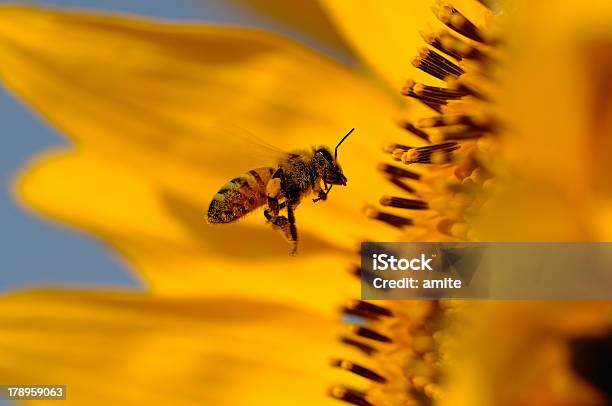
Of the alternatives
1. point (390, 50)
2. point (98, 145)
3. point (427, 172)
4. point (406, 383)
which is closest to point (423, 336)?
point (406, 383)

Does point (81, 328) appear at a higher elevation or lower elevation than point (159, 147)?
lower

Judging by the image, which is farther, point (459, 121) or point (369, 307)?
point (369, 307)

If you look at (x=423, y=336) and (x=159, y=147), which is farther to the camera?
Answer: (x=159, y=147)

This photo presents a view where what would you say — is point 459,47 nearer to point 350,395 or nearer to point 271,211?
point 271,211

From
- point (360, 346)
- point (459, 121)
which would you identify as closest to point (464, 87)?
point (459, 121)

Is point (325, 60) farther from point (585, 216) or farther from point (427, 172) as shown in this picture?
point (585, 216)

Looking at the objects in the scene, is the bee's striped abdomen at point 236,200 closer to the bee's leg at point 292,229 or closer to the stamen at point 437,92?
the bee's leg at point 292,229

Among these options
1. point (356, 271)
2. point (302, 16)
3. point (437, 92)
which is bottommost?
point (356, 271)
